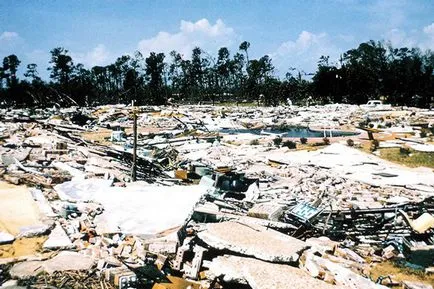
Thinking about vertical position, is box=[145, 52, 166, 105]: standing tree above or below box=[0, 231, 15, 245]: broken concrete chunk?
above

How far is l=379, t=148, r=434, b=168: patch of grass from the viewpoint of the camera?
14.8 m

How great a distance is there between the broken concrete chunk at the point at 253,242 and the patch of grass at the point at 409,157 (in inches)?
411

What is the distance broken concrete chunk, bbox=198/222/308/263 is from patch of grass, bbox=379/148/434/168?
10430 mm

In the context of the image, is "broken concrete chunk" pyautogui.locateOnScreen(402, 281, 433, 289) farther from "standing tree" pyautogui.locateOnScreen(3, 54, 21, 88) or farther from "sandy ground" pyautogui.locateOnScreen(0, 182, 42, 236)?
"standing tree" pyautogui.locateOnScreen(3, 54, 21, 88)

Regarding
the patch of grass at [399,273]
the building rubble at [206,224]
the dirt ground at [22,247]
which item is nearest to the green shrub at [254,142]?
the building rubble at [206,224]

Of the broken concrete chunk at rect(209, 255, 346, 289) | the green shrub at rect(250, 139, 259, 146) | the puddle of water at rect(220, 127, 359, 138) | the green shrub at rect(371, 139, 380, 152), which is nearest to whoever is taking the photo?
the broken concrete chunk at rect(209, 255, 346, 289)

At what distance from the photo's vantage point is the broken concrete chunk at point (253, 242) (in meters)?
5.43

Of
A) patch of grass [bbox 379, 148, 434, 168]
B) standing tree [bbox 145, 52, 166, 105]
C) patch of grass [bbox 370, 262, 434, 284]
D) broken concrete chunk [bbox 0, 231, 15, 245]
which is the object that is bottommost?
patch of grass [bbox 370, 262, 434, 284]

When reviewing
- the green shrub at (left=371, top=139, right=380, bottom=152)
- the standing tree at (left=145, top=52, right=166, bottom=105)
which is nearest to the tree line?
the standing tree at (left=145, top=52, right=166, bottom=105)

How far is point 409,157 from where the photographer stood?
15.8 meters

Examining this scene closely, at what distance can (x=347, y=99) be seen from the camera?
52156 millimetres

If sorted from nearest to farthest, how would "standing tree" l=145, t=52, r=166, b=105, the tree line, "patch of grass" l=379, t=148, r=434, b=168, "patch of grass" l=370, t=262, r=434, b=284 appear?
"patch of grass" l=370, t=262, r=434, b=284 < "patch of grass" l=379, t=148, r=434, b=168 < the tree line < "standing tree" l=145, t=52, r=166, b=105

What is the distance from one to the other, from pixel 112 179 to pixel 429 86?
143 ft

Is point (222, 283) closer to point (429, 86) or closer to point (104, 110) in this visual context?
point (104, 110)
